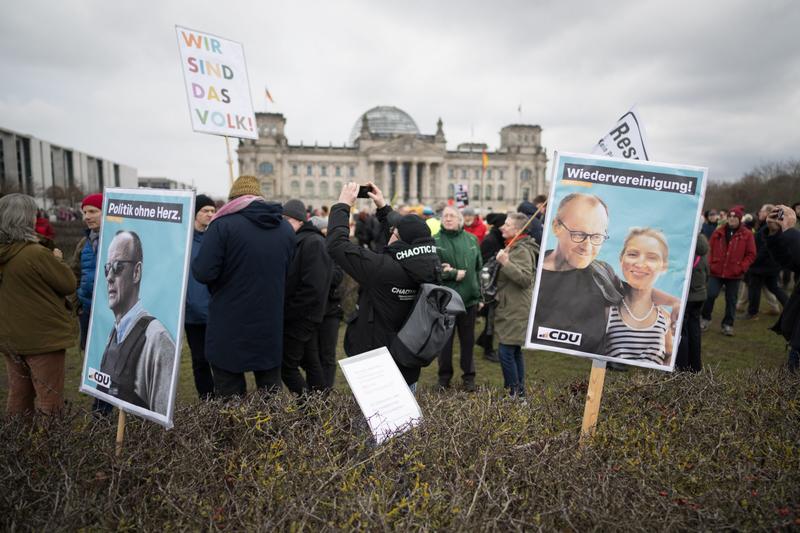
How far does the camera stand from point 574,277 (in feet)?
9.82

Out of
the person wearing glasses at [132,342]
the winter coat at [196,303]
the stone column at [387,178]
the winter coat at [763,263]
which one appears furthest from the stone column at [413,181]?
the person wearing glasses at [132,342]

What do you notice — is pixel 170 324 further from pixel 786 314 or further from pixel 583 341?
pixel 786 314

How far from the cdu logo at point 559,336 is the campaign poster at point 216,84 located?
3446 millimetres

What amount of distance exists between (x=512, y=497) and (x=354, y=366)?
1070 mm

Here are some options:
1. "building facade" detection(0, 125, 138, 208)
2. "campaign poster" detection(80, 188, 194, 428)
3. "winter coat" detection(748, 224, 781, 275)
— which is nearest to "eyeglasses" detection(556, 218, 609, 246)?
"campaign poster" detection(80, 188, 194, 428)

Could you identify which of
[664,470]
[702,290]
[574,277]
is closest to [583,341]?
[574,277]

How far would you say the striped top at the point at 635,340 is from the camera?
9.61 feet

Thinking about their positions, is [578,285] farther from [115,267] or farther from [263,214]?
[115,267]

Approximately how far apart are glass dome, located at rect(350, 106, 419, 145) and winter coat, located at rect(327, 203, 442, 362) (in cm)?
9680

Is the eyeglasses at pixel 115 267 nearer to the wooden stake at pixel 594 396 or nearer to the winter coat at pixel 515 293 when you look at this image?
the wooden stake at pixel 594 396

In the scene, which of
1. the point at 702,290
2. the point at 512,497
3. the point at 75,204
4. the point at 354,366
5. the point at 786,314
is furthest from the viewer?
the point at 75,204

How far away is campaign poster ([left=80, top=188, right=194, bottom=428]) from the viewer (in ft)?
8.66

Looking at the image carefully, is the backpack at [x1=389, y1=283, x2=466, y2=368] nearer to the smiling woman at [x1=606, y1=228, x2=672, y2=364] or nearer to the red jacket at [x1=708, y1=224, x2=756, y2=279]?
the smiling woman at [x1=606, y1=228, x2=672, y2=364]

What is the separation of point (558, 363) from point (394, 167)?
265 ft
